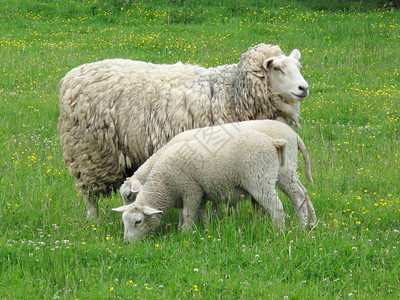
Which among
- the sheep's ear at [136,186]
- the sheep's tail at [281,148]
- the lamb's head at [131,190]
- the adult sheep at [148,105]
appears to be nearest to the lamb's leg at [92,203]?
the adult sheep at [148,105]

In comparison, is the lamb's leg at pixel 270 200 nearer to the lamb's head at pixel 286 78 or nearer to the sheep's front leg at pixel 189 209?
the sheep's front leg at pixel 189 209

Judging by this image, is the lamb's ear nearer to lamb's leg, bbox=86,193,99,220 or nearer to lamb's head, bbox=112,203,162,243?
lamb's head, bbox=112,203,162,243

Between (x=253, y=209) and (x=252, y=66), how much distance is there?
1.42 meters

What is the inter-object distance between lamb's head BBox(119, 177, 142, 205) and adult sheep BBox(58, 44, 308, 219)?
69 cm

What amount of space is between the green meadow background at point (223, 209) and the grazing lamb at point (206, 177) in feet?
0.60

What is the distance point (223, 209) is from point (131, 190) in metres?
0.83

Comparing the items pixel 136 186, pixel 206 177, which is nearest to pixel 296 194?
pixel 206 177

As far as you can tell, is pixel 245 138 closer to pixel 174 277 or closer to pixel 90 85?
→ pixel 174 277

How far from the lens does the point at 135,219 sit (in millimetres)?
5168

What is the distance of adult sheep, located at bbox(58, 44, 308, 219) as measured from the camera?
6125 millimetres

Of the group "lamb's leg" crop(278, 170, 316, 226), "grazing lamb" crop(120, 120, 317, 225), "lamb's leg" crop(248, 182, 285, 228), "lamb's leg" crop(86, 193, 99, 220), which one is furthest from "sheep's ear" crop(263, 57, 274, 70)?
"lamb's leg" crop(86, 193, 99, 220)

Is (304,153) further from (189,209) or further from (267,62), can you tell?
(189,209)

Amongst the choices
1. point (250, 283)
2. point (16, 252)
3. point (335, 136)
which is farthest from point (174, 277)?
point (335, 136)

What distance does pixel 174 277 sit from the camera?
14.5 feet
